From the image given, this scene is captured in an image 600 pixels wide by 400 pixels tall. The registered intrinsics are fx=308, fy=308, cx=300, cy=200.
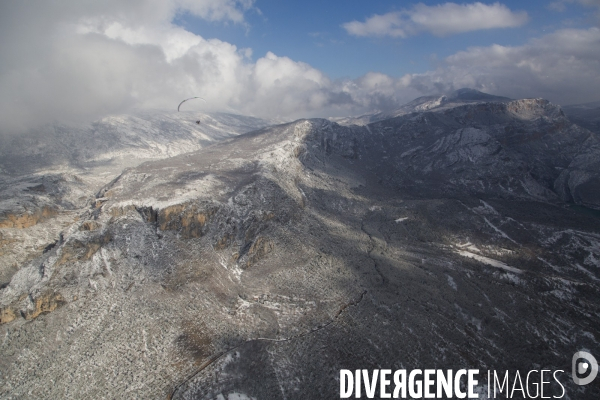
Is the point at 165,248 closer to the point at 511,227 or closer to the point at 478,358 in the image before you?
the point at 478,358

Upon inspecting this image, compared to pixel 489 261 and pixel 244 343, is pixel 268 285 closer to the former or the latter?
pixel 244 343

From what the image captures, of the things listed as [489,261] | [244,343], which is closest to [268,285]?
[244,343]

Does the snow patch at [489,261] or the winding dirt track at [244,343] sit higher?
the snow patch at [489,261]

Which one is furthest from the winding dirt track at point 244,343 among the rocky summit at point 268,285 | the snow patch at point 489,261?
the snow patch at point 489,261

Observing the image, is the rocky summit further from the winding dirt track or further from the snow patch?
the snow patch

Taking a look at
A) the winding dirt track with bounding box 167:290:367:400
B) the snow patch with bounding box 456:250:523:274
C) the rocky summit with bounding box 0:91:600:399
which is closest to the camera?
the winding dirt track with bounding box 167:290:367:400

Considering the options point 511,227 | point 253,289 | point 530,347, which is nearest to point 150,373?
point 253,289

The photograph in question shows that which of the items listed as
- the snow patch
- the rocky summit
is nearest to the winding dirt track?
the rocky summit

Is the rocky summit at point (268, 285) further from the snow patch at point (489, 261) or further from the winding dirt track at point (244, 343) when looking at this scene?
the snow patch at point (489, 261)

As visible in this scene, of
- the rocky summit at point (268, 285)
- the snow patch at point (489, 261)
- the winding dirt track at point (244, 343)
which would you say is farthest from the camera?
the snow patch at point (489, 261)
